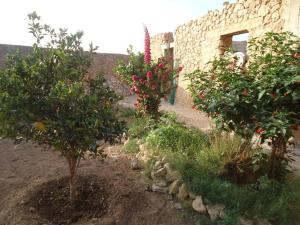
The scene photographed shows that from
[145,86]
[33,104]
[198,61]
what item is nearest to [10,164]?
[33,104]

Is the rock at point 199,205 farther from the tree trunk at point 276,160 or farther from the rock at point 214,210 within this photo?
the tree trunk at point 276,160

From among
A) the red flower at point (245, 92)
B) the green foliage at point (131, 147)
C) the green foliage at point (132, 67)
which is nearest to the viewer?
the red flower at point (245, 92)

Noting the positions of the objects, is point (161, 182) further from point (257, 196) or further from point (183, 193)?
point (257, 196)

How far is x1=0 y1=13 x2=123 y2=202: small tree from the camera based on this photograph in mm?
2430

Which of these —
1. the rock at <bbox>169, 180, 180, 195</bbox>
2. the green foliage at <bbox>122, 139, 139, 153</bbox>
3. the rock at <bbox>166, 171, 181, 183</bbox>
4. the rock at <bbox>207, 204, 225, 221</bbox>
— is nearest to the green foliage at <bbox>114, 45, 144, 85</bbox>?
the green foliage at <bbox>122, 139, 139, 153</bbox>

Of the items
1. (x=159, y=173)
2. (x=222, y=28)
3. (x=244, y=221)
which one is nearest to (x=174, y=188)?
(x=159, y=173)

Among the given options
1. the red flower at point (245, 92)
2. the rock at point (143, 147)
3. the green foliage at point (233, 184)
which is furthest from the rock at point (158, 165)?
the red flower at point (245, 92)

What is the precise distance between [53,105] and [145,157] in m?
1.90

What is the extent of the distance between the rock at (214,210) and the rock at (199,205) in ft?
0.20

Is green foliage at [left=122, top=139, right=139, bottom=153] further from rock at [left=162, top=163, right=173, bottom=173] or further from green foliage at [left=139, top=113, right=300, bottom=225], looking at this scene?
rock at [left=162, top=163, right=173, bottom=173]

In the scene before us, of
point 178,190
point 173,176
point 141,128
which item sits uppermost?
point 141,128

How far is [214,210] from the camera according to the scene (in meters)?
2.88

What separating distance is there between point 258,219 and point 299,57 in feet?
5.92

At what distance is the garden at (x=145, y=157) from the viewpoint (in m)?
2.54
